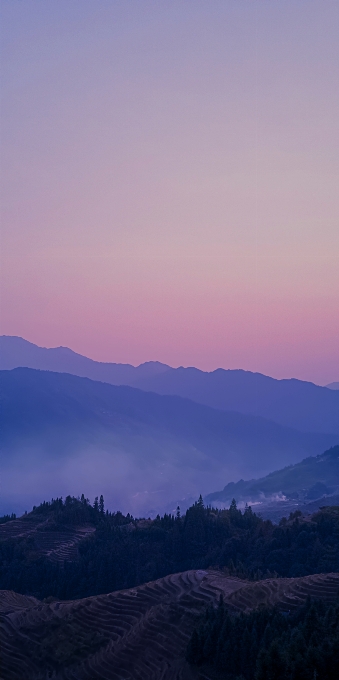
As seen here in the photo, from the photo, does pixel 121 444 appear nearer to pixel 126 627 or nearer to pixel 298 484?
pixel 298 484

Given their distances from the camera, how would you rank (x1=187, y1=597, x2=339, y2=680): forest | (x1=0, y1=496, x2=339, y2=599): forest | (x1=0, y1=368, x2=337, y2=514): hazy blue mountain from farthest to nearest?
(x1=0, y1=368, x2=337, y2=514): hazy blue mountain → (x1=0, y1=496, x2=339, y2=599): forest → (x1=187, y1=597, x2=339, y2=680): forest

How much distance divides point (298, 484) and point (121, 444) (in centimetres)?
6495

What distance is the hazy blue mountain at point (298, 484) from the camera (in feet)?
291

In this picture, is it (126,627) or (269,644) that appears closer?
(269,644)

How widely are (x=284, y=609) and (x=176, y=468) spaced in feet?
428

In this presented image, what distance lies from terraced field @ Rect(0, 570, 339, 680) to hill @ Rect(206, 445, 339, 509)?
2519 inches

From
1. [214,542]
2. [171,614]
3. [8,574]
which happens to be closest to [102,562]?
[8,574]

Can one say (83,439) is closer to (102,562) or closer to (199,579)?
(102,562)

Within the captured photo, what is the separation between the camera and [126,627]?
835 inches

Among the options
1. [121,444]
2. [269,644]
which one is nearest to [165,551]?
[269,644]

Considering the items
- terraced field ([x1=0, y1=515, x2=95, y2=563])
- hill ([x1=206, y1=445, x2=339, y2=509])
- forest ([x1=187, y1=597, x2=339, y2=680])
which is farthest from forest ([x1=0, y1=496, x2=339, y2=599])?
hill ([x1=206, y1=445, x2=339, y2=509])

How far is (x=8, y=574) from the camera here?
3506 centimetres

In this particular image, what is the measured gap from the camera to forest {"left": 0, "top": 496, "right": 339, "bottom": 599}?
33188mm

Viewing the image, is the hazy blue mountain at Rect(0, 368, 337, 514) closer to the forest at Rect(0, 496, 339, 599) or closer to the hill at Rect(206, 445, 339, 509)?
the hill at Rect(206, 445, 339, 509)
